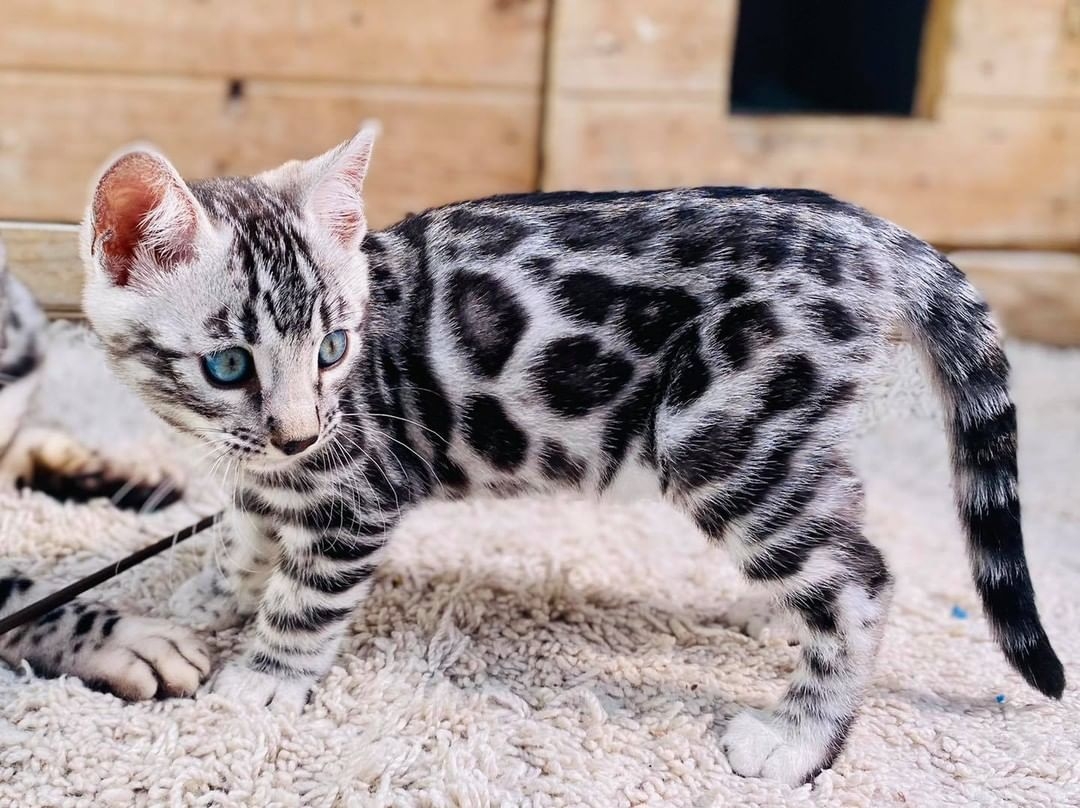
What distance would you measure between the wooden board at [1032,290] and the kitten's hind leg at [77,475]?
2.29 m

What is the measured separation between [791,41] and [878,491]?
2336 millimetres

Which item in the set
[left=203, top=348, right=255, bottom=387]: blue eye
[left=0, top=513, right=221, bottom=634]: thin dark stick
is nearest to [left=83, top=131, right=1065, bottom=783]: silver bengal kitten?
[left=203, top=348, right=255, bottom=387]: blue eye

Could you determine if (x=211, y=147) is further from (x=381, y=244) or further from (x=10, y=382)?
(x=381, y=244)

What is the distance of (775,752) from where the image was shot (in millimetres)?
1359

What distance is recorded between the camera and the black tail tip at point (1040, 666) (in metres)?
1.37

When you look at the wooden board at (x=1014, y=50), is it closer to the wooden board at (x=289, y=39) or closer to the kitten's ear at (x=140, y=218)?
the wooden board at (x=289, y=39)

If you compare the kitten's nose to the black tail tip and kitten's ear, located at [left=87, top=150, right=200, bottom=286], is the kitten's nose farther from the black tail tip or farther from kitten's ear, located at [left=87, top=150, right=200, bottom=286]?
the black tail tip

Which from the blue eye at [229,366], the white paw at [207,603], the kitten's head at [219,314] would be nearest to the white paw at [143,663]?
the white paw at [207,603]

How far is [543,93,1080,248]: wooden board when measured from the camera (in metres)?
2.83

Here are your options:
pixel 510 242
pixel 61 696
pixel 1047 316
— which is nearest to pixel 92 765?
pixel 61 696

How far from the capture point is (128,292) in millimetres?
1289

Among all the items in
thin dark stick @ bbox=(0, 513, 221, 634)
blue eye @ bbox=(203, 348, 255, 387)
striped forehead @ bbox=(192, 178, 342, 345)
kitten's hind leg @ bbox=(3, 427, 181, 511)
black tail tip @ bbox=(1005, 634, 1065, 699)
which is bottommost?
kitten's hind leg @ bbox=(3, 427, 181, 511)

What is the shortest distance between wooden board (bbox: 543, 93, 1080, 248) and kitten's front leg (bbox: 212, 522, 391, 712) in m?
1.65

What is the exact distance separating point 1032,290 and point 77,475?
2.65 meters
